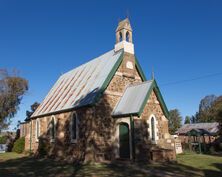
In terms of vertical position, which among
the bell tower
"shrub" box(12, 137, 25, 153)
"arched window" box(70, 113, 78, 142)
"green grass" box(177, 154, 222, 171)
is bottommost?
"green grass" box(177, 154, 222, 171)

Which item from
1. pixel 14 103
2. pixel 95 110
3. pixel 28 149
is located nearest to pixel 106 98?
pixel 95 110

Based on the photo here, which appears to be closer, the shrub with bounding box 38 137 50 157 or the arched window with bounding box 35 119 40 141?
the shrub with bounding box 38 137 50 157

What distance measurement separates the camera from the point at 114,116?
20703 mm

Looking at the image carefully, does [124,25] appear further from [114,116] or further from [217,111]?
[217,111]

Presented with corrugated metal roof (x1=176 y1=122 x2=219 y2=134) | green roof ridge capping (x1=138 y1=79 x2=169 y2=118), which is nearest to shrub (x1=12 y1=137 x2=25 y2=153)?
green roof ridge capping (x1=138 y1=79 x2=169 y2=118)

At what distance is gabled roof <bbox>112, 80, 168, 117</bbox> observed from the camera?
1948 cm

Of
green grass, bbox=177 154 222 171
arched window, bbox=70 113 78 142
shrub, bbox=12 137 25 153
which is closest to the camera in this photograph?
green grass, bbox=177 154 222 171

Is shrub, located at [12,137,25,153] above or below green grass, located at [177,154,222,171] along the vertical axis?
above

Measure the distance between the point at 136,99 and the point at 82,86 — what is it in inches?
220

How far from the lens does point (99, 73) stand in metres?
23.0

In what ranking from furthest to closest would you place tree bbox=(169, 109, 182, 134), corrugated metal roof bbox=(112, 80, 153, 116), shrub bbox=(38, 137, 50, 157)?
tree bbox=(169, 109, 182, 134) < shrub bbox=(38, 137, 50, 157) < corrugated metal roof bbox=(112, 80, 153, 116)

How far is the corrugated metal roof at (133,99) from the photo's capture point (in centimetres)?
1967

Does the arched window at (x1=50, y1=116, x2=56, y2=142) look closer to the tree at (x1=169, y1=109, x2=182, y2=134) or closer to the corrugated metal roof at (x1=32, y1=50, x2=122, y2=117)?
the corrugated metal roof at (x1=32, y1=50, x2=122, y2=117)

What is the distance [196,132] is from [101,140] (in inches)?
611
